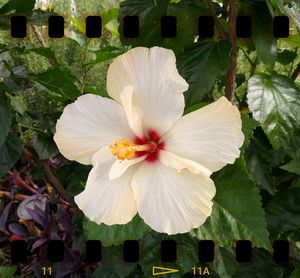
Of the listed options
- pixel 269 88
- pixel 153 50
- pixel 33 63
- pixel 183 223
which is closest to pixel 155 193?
pixel 183 223

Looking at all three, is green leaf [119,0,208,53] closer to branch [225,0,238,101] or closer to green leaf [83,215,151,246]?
branch [225,0,238,101]

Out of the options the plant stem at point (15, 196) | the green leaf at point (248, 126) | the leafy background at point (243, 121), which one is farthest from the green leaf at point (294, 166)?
the plant stem at point (15, 196)

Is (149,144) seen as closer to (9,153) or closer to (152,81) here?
(152,81)

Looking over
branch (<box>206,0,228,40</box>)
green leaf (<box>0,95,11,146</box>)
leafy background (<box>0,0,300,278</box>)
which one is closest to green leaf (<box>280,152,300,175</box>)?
leafy background (<box>0,0,300,278</box>)

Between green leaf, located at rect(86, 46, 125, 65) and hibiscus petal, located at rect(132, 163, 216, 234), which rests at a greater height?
green leaf, located at rect(86, 46, 125, 65)

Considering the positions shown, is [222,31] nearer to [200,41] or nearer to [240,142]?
[200,41]

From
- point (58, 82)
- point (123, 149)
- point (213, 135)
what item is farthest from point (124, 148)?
point (58, 82)
